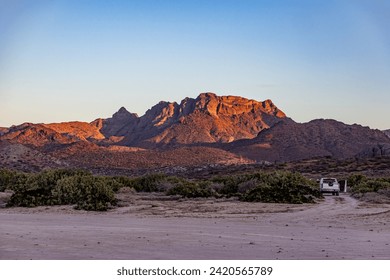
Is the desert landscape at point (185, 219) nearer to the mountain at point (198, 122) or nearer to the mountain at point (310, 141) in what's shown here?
the mountain at point (310, 141)

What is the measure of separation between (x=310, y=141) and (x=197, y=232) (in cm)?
12006

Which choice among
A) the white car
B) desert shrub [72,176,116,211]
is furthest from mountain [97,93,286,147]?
desert shrub [72,176,116,211]

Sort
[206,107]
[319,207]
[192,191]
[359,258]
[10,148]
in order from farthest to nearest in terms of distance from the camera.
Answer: [206,107] → [10,148] → [192,191] → [319,207] → [359,258]

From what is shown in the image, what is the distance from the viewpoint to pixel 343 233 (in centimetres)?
1416

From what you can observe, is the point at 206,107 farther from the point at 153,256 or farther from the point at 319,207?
the point at 153,256

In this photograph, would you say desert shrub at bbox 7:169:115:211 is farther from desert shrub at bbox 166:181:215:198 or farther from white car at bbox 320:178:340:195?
white car at bbox 320:178:340:195

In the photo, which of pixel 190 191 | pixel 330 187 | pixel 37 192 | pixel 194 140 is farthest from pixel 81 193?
pixel 194 140

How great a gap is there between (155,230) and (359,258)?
214 inches

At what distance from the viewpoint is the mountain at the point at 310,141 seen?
404ft

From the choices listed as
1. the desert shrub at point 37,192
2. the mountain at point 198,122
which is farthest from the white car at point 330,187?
the mountain at point 198,122

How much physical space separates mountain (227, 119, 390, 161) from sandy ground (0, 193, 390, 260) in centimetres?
10091

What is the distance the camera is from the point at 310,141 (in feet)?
430

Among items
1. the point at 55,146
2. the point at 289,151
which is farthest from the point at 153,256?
the point at 289,151

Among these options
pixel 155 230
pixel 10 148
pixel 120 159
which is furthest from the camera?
pixel 120 159
